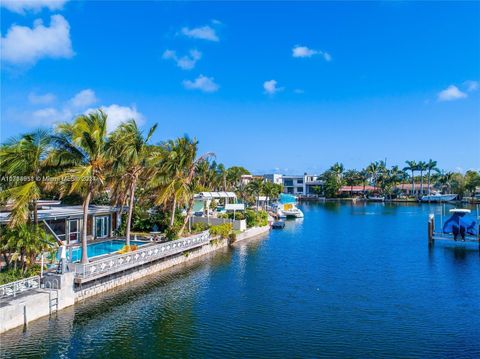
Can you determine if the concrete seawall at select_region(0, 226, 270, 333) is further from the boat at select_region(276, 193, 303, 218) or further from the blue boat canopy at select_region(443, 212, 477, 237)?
the boat at select_region(276, 193, 303, 218)

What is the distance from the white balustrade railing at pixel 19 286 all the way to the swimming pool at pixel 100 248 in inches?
169

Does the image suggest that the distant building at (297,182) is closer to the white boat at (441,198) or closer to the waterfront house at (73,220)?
the white boat at (441,198)

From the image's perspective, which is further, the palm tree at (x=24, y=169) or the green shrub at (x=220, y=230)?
the green shrub at (x=220, y=230)

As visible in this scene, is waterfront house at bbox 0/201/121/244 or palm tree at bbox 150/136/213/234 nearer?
waterfront house at bbox 0/201/121/244

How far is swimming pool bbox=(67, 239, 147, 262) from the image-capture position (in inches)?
1146

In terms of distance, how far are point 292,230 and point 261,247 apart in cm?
1870

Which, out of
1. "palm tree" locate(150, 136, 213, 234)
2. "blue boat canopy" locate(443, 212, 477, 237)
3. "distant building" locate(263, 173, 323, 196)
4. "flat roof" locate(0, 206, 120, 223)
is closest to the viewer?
"flat roof" locate(0, 206, 120, 223)

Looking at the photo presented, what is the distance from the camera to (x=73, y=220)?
34.1 meters

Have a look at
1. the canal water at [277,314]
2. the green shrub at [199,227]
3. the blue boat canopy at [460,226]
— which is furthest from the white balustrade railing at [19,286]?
the blue boat canopy at [460,226]

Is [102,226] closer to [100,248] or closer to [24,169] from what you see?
[100,248]

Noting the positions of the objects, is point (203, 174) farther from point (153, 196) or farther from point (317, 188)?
point (317, 188)

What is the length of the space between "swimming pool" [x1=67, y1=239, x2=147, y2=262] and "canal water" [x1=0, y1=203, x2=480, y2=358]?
4278 mm

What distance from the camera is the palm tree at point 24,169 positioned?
22.3m

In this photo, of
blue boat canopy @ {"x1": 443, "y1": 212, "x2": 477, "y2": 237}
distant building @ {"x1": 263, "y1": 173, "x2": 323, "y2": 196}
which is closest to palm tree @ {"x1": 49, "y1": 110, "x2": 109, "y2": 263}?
blue boat canopy @ {"x1": 443, "y1": 212, "x2": 477, "y2": 237}
